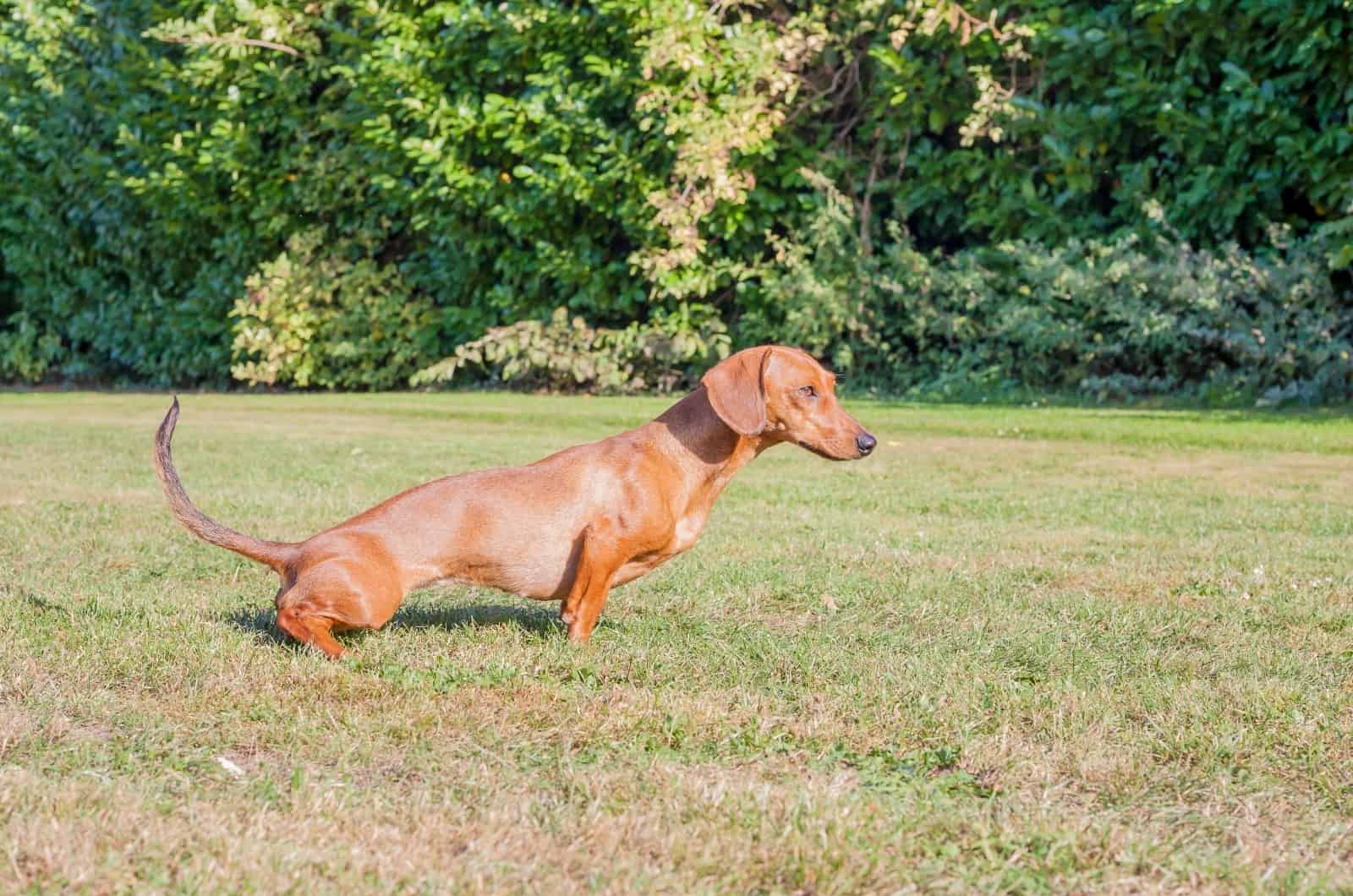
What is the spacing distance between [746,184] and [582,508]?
1279 centimetres

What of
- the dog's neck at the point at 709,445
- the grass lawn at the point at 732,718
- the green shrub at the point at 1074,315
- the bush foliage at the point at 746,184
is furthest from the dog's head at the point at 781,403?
the bush foliage at the point at 746,184

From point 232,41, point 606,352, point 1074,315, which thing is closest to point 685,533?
point 1074,315

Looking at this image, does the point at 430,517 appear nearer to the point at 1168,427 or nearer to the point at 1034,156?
the point at 1168,427

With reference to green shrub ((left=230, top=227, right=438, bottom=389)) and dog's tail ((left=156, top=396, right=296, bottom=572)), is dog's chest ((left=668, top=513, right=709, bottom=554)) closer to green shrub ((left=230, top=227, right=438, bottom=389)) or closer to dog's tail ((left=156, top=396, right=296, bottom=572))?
dog's tail ((left=156, top=396, right=296, bottom=572))

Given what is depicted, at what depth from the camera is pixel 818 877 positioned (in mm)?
2734

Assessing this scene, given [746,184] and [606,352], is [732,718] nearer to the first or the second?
[746,184]

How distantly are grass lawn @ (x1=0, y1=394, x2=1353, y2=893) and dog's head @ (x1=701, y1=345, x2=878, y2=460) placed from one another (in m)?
0.69

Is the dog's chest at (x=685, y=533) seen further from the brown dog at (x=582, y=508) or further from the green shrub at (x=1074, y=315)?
the green shrub at (x=1074, y=315)

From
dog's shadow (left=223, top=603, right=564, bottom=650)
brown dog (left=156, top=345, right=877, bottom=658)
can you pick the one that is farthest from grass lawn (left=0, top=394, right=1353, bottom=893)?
brown dog (left=156, top=345, right=877, bottom=658)

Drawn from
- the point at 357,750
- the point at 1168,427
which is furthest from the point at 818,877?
the point at 1168,427

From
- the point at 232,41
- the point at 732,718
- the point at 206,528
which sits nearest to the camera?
the point at 732,718

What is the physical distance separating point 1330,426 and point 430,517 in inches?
395

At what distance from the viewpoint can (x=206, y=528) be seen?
4.63 metres

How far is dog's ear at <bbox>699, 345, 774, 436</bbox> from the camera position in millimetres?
4664
